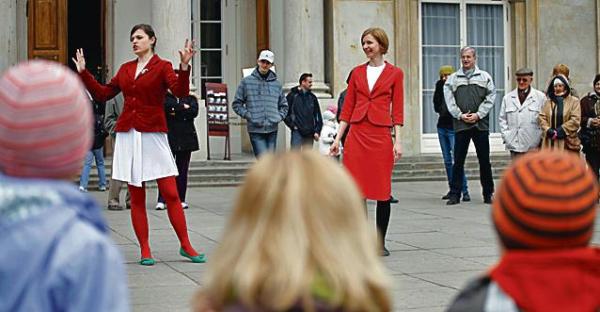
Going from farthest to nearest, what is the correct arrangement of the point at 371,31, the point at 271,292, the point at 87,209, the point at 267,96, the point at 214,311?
the point at 267,96 < the point at 371,31 < the point at 87,209 < the point at 214,311 < the point at 271,292

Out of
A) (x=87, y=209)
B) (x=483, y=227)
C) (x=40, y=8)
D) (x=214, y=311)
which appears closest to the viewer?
(x=214, y=311)

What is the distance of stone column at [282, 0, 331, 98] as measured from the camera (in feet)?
61.8

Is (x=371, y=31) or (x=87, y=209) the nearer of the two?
(x=87, y=209)

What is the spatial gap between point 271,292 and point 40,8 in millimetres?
17959

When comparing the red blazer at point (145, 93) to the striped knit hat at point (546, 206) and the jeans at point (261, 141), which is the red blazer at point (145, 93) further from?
the striped knit hat at point (546, 206)

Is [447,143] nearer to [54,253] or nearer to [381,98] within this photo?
[381,98]

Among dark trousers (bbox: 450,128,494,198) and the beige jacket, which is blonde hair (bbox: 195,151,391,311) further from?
dark trousers (bbox: 450,128,494,198)

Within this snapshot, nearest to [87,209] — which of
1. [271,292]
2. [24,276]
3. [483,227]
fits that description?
[24,276]

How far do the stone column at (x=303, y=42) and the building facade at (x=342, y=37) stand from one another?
0.02m

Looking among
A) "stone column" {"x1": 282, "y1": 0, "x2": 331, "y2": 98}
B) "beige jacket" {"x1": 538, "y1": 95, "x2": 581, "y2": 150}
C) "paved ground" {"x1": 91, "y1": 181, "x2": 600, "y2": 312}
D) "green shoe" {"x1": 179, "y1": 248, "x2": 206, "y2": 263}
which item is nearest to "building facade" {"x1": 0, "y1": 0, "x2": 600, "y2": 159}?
"stone column" {"x1": 282, "y1": 0, "x2": 331, "y2": 98}

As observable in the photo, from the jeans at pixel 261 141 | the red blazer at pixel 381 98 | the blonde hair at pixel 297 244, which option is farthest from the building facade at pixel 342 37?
the blonde hair at pixel 297 244

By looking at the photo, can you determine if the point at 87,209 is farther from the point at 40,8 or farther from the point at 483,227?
the point at 40,8

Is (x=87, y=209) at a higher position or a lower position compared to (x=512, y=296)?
higher

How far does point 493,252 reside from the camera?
30.3ft
